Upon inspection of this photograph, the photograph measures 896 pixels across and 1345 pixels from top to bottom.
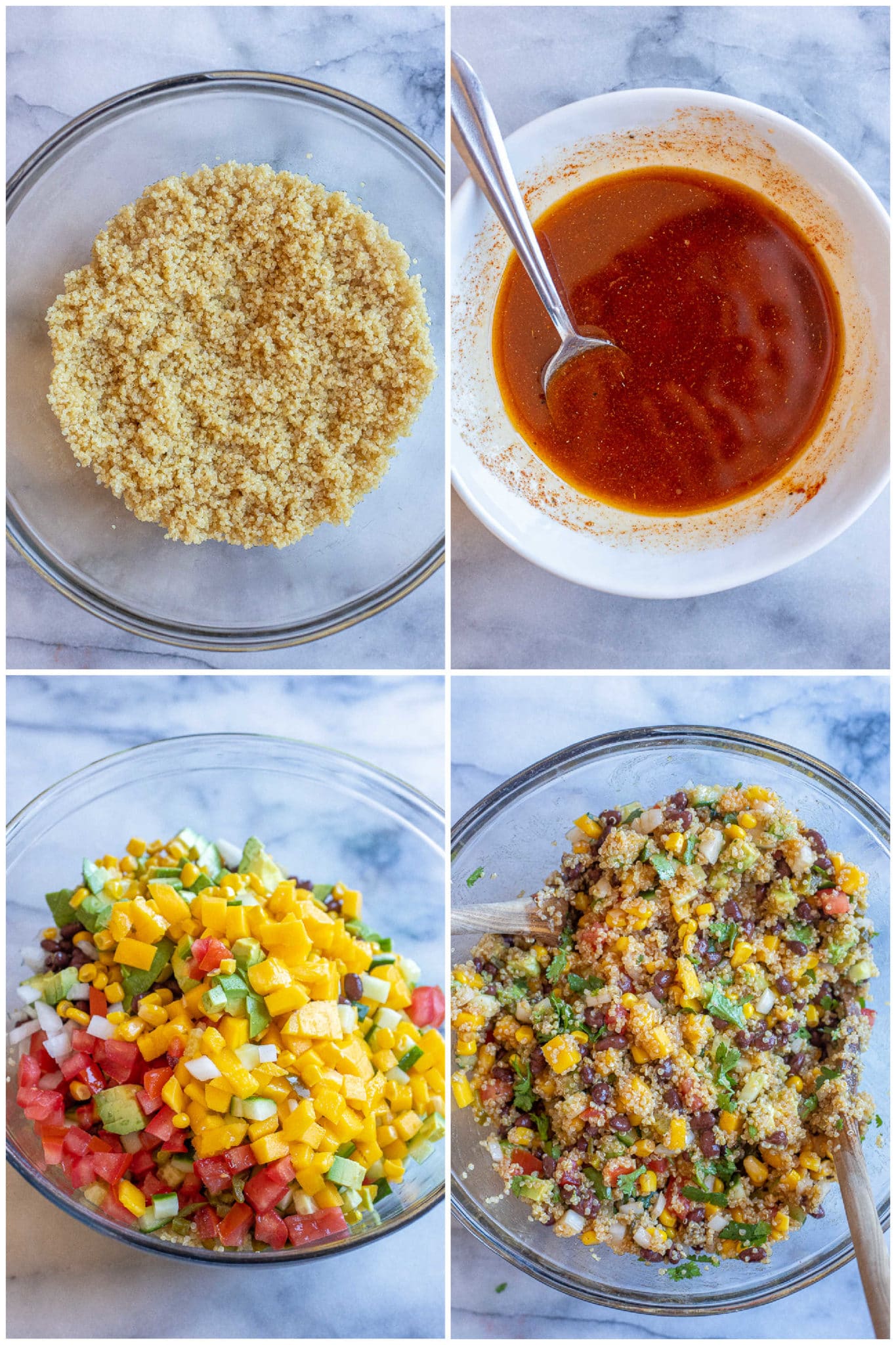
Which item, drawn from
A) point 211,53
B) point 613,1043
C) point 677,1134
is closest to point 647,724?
point 613,1043

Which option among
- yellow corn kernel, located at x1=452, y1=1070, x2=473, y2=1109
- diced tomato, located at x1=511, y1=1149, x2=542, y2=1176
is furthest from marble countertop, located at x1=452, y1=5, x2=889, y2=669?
diced tomato, located at x1=511, y1=1149, x2=542, y2=1176

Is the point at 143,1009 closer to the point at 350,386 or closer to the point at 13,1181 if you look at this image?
the point at 13,1181

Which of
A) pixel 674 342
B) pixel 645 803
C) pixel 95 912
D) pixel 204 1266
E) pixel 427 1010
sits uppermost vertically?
pixel 674 342

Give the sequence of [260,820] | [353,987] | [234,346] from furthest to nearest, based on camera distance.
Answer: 1. [260,820]
2. [353,987]
3. [234,346]

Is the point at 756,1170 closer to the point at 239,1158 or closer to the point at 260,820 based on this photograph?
the point at 239,1158

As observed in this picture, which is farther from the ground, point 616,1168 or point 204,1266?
point 616,1168

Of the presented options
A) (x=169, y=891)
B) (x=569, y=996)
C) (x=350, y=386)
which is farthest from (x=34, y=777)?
(x=569, y=996)

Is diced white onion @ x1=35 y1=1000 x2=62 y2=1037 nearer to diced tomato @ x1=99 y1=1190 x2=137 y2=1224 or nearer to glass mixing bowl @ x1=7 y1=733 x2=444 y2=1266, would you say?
glass mixing bowl @ x1=7 y1=733 x2=444 y2=1266
